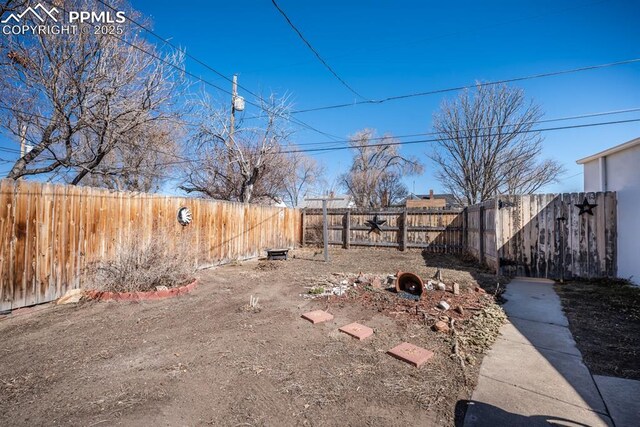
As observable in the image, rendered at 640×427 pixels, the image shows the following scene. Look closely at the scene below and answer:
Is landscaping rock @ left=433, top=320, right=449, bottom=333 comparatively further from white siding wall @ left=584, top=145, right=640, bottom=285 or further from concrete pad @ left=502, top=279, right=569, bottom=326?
white siding wall @ left=584, top=145, right=640, bottom=285

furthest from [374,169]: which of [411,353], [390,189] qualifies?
[411,353]

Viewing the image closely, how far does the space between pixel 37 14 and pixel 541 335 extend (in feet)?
33.3

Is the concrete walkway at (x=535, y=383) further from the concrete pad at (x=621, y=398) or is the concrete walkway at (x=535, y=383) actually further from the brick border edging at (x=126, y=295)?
the brick border edging at (x=126, y=295)

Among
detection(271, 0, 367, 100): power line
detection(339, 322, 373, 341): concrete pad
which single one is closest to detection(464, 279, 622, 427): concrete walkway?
detection(339, 322, 373, 341): concrete pad

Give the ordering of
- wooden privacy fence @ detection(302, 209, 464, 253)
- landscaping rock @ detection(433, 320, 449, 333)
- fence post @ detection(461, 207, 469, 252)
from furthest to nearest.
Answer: wooden privacy fence @ detection(302, 209, 464, 253)
fence post @ detection(461, 207, 469, 252)
landscaping rock @ detection(433, 320, 449, 333)

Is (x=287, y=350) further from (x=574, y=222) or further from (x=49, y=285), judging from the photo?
(x=574, y=222)

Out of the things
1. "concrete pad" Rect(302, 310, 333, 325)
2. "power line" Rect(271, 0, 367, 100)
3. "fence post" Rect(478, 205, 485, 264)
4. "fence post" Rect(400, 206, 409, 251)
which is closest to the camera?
"concrete pad" Rect(302, 310, 333, 325)

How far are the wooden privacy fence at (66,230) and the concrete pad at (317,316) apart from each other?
3.69m

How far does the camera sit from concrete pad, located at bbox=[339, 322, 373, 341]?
10.5ft

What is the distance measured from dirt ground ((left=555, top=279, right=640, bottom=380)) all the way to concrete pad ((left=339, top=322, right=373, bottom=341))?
1.99 meters

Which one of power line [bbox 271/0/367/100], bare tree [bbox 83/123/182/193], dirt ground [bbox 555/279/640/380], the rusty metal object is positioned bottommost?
dirt ground [bbox 555/279/640/380]

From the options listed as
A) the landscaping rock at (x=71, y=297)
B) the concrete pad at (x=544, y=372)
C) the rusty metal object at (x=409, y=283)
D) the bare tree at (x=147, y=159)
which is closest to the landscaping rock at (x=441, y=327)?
the concrete pad at (x=544, y=372)

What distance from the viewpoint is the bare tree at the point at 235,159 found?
1296 centimetres

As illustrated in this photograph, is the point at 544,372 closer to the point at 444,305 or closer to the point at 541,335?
the point at 541,335
